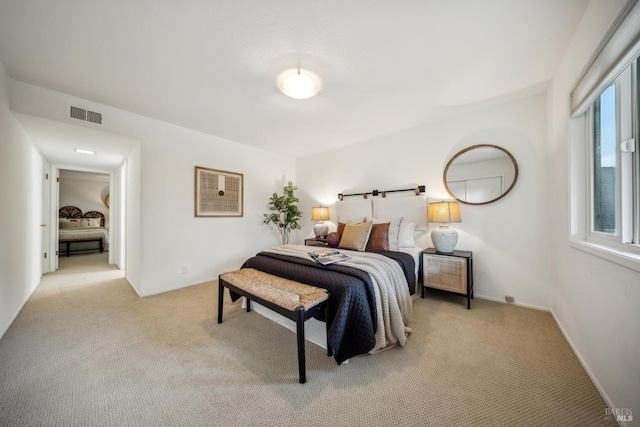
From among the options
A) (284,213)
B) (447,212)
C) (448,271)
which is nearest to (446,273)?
(448,271)

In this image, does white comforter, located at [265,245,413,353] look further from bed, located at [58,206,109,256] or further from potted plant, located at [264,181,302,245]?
bed, located at [58,206,109,256]

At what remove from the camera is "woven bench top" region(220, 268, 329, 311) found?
159 centimetres

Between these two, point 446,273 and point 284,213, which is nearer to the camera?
point 446,273

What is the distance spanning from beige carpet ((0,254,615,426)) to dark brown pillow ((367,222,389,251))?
0.89 metres

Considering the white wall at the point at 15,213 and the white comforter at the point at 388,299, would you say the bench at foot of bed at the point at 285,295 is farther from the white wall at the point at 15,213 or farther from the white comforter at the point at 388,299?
the white wall at the point at 15,213

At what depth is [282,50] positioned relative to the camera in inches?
70.6

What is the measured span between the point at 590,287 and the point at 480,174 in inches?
65.9

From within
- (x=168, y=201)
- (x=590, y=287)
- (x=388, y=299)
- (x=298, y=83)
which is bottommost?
(x=388, y=299)

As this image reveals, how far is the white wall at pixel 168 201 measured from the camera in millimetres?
2773

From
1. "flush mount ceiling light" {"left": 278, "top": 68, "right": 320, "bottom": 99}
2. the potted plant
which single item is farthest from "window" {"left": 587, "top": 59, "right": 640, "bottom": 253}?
the potted plant

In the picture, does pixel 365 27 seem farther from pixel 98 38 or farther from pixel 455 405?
pixel 455 405

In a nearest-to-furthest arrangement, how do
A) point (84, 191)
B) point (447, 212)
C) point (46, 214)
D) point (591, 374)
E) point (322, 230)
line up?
1. point (591, 374)
2. point (447, 212)
3. point (322, 230)
4. point (46, 214)
5. point (84, 191)

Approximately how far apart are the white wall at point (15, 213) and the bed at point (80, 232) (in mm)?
3356

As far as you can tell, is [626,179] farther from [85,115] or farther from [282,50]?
[85,115]
